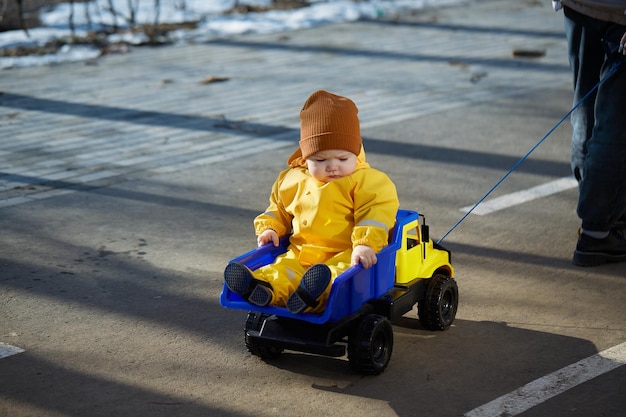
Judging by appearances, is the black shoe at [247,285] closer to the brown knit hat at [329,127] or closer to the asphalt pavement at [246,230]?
the asphalt pavement at [246,230]

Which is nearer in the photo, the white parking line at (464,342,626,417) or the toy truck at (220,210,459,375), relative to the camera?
the white parking line at (464,342,626,417)

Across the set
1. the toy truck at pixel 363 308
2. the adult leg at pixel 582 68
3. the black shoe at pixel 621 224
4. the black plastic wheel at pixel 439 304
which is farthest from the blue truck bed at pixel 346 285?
the black shoe at pixel 621 224

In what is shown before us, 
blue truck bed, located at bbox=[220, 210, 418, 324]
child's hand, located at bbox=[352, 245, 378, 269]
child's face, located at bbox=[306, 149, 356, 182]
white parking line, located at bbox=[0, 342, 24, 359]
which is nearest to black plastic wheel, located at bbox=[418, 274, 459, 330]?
blue truck bed, located at bbox=[220, 210, 418, 324]

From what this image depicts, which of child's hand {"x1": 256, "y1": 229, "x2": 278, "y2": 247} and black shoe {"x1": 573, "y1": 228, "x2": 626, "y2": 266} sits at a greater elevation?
child's hand {"x1": 256, "y1": 229, "x2": 278, "y2": 247}

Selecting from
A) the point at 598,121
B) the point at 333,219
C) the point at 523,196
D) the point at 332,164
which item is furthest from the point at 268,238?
the point at 523,196

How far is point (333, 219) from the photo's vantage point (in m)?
4.40

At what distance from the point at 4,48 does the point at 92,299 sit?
24.9 ft

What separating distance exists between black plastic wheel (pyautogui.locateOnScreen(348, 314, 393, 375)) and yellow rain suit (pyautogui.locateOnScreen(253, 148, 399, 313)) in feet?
0.81

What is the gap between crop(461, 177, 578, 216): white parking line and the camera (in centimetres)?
673

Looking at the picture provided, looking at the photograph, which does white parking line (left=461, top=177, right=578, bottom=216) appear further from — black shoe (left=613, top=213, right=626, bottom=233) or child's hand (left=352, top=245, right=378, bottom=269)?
child's hand (left=352, top=245, right=378, bottom=269)

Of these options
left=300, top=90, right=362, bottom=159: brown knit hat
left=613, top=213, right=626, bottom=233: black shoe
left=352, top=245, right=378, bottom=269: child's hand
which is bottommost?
left=613, top=213, right=626, bottom=233: black shoe

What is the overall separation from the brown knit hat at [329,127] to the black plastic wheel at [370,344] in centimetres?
74

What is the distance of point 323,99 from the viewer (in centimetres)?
444

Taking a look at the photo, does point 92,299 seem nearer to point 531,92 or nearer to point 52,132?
point 52,132
